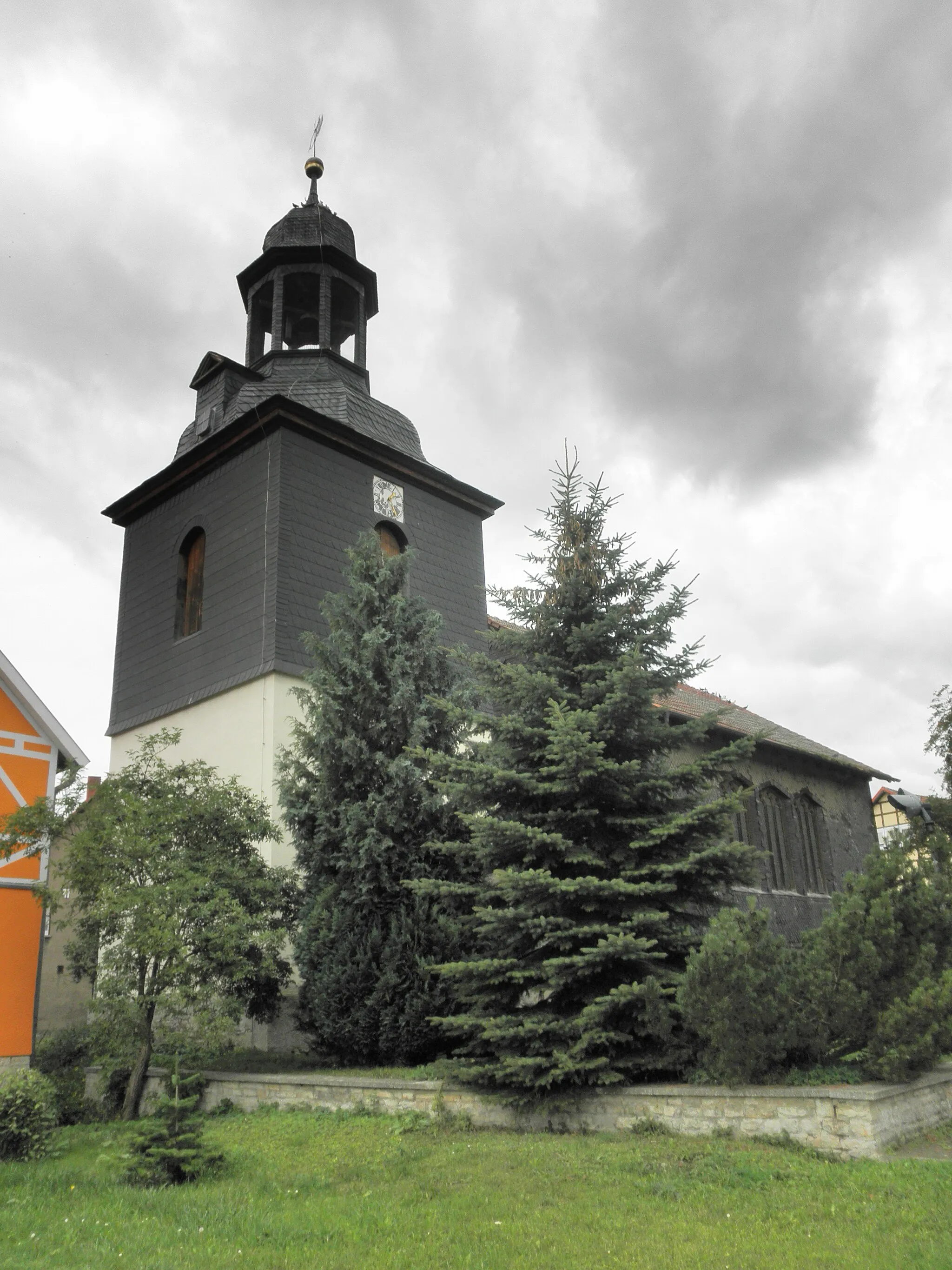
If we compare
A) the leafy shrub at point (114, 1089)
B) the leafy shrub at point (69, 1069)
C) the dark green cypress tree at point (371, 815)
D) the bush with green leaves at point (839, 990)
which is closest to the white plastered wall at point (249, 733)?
the dark green cypress tree at point (371, 815)

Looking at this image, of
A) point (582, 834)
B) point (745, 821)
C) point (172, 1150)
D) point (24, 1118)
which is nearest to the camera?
point (172, 1150)

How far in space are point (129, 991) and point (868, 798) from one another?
70.1ft

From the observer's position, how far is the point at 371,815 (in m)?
13.1

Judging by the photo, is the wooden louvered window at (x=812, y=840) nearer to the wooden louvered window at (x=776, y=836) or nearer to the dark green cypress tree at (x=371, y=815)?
the wooden louvered window at (x=776, y=836)

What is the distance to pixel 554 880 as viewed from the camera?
32.9 ft

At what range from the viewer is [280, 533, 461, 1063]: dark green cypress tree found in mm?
12016

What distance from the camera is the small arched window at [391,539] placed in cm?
2148

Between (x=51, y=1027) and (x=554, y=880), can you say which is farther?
(x=51, y=1027)

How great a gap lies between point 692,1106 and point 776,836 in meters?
16.0

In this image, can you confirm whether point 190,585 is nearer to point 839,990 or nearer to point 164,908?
point 164,908

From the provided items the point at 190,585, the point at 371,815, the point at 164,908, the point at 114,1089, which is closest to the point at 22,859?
the point at 164,908

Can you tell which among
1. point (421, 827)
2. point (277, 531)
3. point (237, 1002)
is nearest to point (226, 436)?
point (277, 531)

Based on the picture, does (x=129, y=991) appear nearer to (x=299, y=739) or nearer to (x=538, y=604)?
(x=299, y=739)

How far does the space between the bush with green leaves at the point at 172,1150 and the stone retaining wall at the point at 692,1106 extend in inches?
103
